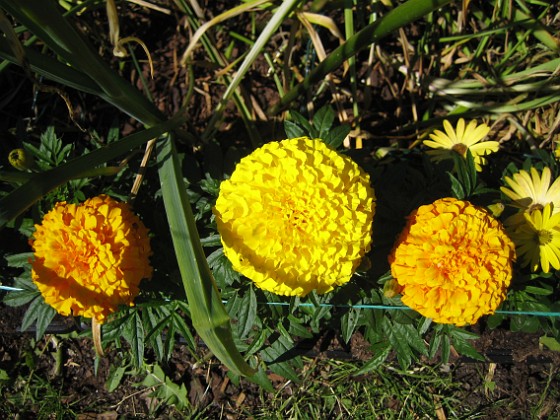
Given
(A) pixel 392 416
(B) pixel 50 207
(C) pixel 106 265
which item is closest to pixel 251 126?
(B) pixel 50 207

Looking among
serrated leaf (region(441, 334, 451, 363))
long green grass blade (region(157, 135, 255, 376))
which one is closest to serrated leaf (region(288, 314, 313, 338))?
serrated leaf (region(441, 334, 451, 363))

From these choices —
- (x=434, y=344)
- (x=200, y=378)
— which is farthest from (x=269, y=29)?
(x=200, y=378)

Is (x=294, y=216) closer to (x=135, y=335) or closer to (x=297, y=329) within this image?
(x=297, y=329)

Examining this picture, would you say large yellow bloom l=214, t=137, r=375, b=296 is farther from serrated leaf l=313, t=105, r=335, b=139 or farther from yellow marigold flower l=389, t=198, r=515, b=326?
serrated leaf l=313, t=105, r=335, b=139

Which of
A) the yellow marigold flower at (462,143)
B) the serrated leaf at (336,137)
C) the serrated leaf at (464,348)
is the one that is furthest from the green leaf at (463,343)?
the serrated leaf at (336,137)

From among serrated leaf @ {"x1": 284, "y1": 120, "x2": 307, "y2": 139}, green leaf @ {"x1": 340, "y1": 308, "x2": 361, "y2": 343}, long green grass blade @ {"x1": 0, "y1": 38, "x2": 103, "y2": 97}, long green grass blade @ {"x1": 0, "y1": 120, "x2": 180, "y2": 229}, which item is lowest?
green leaf @ {"x1": 340, "y1": 308, "x2": 361, "y2": 343}
